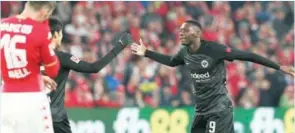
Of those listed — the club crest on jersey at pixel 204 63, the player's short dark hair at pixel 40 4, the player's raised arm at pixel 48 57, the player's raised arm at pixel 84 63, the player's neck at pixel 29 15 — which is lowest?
the club crest on jersey at pixel 204 63

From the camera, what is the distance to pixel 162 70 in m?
18.6

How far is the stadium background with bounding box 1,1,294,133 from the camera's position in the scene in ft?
53.7

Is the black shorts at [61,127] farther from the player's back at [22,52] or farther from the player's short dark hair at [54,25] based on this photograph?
the player's back at [22,52]

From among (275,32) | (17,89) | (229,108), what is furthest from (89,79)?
(17,89)

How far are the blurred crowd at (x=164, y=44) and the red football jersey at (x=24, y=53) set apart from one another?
858 centimetres

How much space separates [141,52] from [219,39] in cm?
931

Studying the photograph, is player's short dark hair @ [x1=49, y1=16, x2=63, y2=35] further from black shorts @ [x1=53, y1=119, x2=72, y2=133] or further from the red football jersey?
the red football jersey

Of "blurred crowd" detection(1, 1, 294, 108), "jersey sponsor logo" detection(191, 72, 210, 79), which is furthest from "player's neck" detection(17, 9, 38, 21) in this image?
"blurred crowd" detection(1, 1, 294, 108)

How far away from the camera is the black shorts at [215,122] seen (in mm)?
10734

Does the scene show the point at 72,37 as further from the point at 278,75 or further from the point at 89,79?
the point at 278,75

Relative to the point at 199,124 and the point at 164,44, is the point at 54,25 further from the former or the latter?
the point at 164,44

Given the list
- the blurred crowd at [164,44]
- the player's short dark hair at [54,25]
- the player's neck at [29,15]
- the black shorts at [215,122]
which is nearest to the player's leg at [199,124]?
the black shorts at [215,122]

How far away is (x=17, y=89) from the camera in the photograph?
8.36 meters

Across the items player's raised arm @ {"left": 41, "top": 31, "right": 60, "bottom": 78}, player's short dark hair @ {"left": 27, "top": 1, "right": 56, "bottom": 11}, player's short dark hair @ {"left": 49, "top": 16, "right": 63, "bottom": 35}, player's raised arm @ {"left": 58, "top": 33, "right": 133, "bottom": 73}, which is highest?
player's short dark hair @ {"left": 27, "top": 1, "right": 56, "bottom": 11}
